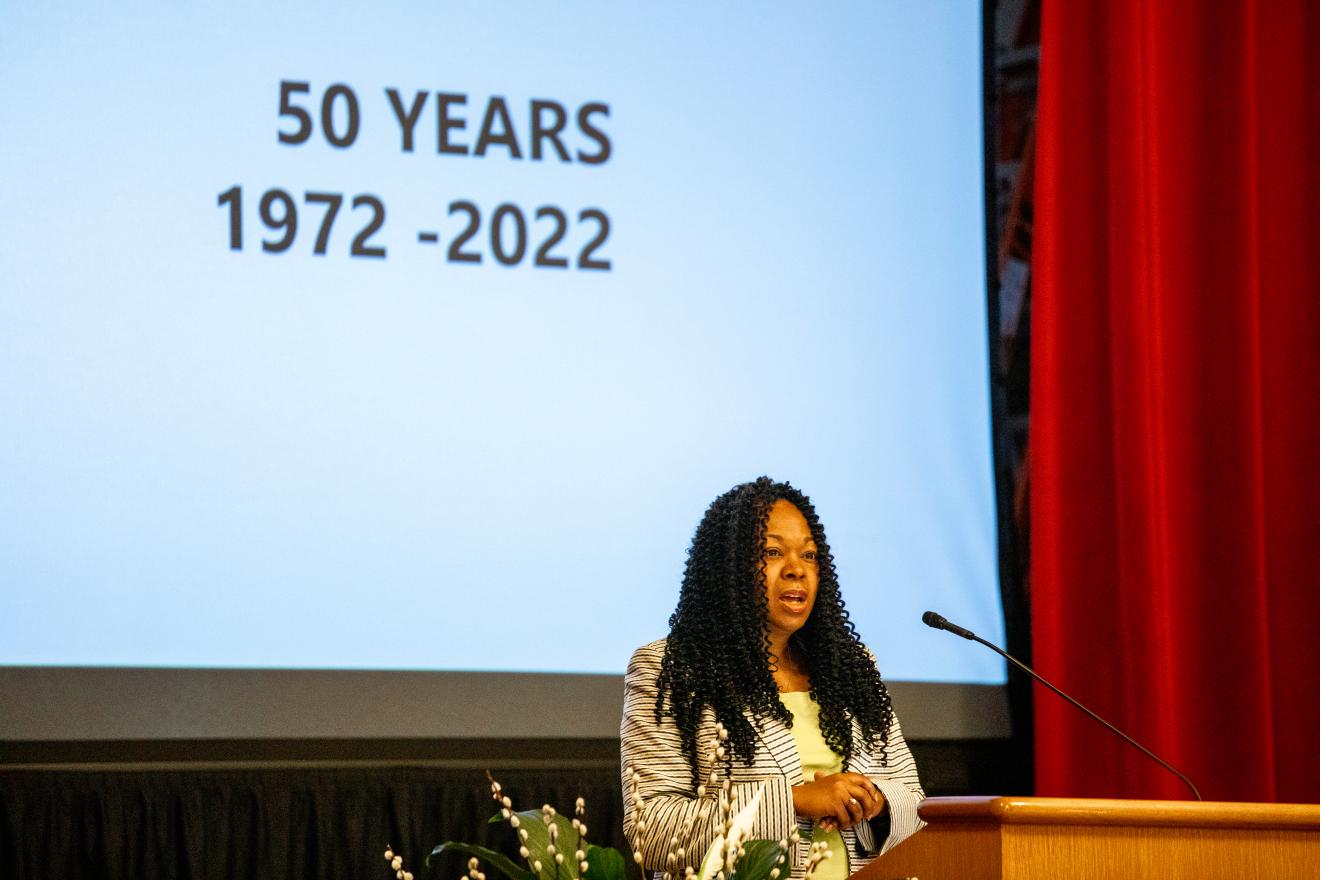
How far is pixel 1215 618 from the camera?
3738 mm

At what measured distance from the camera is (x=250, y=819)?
3.17m

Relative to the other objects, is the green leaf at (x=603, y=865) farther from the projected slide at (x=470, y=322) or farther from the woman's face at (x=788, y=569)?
the projected slide at (x=470, y=322)

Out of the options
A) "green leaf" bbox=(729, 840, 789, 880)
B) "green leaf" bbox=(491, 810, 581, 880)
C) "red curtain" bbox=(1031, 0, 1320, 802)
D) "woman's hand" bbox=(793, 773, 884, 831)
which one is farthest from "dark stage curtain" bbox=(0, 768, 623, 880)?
"green leaf" bbox=(729, 840, 789, 880)

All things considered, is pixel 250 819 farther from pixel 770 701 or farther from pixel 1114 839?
pixel 1114 839

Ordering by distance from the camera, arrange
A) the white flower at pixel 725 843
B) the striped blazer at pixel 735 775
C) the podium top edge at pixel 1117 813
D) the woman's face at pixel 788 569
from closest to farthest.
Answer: the white flower at pixel 725 843 < the podium top edge at pixel 1117 813 < the striped blazer at pixel 735 775 < the woman's face at pixel 788 569

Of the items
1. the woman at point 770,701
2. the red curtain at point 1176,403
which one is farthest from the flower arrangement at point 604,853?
the red curtain at point 1176,403

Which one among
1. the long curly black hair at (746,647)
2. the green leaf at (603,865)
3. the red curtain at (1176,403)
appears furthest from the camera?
the red curtain at (1176,403)

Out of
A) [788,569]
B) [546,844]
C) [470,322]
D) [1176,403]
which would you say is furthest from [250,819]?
[1176,403]

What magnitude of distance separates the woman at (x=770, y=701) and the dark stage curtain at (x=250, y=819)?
82 centimetres

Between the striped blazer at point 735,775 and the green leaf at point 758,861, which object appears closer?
the green leaf at point 758,861

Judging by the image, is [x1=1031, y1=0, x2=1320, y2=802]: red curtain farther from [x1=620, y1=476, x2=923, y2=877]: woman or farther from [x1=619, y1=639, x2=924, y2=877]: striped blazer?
[x1=619, y1=639, x2=924, y2=877]: striped blazer

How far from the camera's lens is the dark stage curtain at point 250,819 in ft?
10.1

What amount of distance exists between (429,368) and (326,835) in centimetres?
100

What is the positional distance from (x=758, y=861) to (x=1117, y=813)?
48 cm
